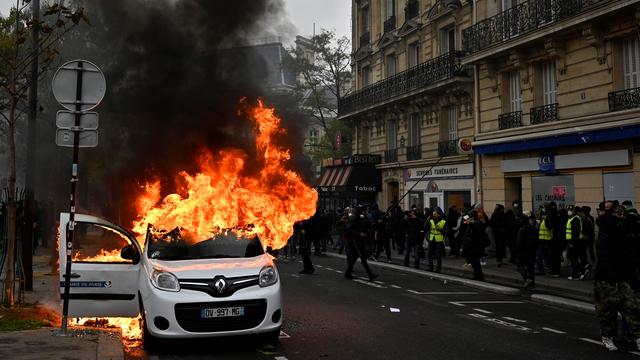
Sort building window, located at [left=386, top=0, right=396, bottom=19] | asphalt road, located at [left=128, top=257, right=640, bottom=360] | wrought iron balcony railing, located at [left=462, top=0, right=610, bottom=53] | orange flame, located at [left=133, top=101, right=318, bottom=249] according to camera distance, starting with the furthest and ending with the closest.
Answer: building window, located at [left=386, top=0, right=396, bottom=19] < wrought iron balcony railing, located at [left=462, top=0, right=610, bottom=53] < orange flame, located at [left=133, top=101, right=318, bottom=249] < asphalt road, located at [left=128, top=257, right=640, bottom=360]

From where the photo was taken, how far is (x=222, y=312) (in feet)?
21.4

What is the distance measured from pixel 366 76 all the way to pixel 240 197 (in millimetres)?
24530

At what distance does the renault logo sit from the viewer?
6.59 metres

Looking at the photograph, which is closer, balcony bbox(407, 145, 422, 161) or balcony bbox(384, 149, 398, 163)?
balcony bbox(407, 145, 422, 161)

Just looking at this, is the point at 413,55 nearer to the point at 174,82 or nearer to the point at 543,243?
the point at 543,243

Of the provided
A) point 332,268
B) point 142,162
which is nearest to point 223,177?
point 142,162

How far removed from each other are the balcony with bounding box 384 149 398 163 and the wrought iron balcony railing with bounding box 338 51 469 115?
2.53 m

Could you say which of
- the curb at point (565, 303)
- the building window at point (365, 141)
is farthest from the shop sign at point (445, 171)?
the curb at point (565, 303)

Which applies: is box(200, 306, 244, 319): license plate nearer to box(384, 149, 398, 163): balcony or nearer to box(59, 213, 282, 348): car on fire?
box(59, 213, 282, 348): car on fire

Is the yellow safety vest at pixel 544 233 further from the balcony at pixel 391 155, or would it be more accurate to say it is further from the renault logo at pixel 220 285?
the balcony at pixel 391 155

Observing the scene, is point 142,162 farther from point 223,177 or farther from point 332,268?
point 332,268

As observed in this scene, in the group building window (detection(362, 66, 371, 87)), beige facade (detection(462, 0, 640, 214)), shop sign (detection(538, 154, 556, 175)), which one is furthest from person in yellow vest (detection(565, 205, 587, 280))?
building window (detection(362, 66, 371, 87))

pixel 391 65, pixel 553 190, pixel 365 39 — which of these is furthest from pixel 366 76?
pixel 553 190

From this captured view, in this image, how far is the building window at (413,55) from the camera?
26.9 m
